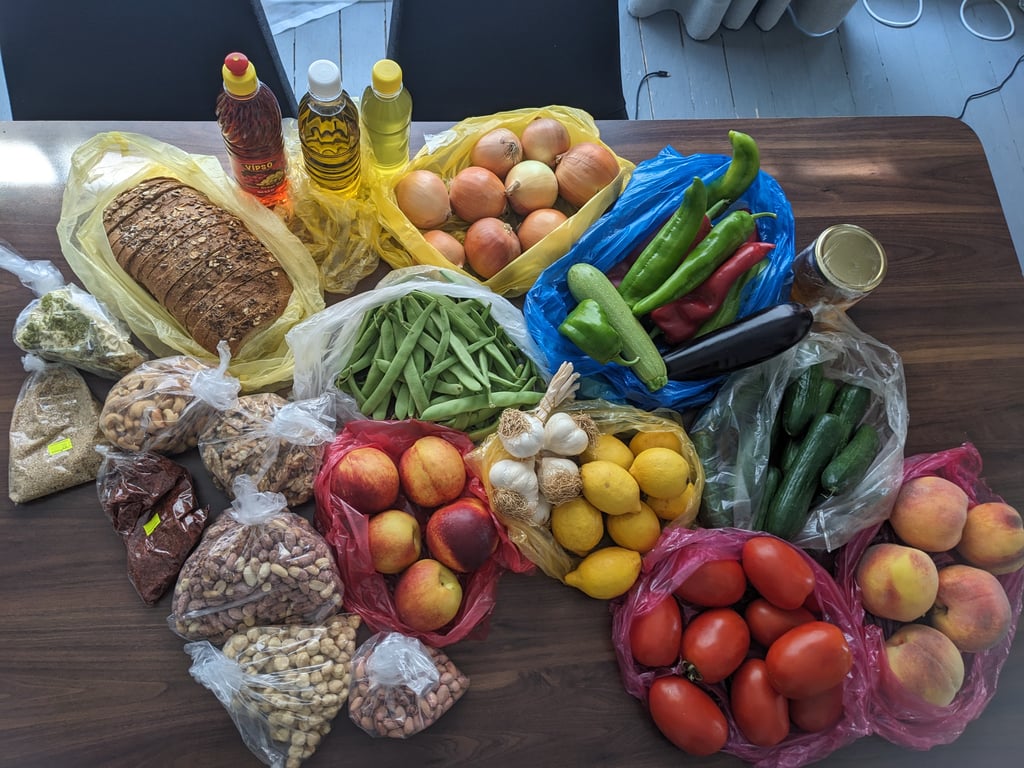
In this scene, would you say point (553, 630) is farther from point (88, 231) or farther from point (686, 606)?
point (88, 231)

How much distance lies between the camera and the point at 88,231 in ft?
3.63

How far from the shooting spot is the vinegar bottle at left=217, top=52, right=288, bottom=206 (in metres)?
0.97

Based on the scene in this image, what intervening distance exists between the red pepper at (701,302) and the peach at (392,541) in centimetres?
49

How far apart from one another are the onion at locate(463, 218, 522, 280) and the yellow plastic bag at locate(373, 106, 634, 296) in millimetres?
20

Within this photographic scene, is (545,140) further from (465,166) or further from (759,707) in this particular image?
(759,707)

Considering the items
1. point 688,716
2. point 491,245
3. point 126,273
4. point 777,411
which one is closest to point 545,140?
point 491,245

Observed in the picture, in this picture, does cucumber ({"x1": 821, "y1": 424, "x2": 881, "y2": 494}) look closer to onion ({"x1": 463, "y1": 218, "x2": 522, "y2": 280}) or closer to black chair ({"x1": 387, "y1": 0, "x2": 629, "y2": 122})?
onion ({"x1": 463, "y1": 218, "x2": 522, "y2": 280})

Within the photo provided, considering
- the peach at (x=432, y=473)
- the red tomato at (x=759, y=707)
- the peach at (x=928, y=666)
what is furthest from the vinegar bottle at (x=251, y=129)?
the peach at (x=928, y=666)

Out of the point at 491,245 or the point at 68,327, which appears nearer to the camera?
the point at 68,327

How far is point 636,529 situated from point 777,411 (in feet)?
0.99

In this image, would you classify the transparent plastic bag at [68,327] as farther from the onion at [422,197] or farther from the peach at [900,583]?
the peach at [900,583]

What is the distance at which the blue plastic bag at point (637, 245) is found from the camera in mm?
1135

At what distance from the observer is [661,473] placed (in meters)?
1.00

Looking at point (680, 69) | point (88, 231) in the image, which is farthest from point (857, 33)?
point (88, 231)
